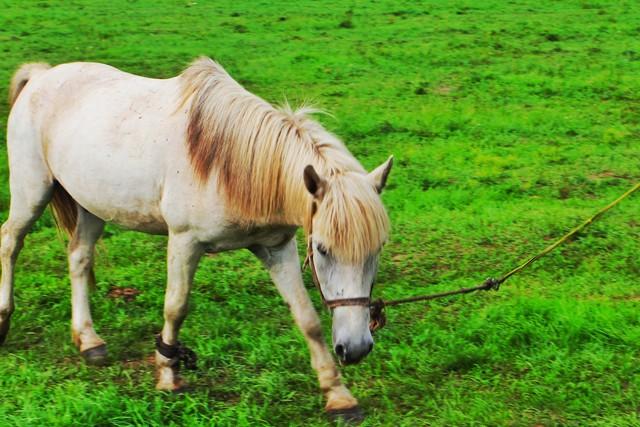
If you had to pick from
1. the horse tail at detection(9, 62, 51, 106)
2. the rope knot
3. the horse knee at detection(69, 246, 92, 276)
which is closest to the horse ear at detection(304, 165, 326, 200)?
the rope knot

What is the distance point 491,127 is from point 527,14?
723 cm

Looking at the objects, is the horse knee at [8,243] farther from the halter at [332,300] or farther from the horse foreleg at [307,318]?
the halter at [332,300]

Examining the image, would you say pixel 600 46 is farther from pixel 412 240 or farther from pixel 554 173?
pixel 412 240

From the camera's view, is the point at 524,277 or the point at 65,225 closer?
the point at 65,225

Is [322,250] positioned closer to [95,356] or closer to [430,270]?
[95,356]

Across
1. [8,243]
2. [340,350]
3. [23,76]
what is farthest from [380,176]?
[23,76]

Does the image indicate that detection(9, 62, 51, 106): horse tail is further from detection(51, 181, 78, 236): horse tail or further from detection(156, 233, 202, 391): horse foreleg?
detection(156, 233, 202, 391): horse foreleg

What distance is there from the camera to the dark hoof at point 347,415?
13.6 ft

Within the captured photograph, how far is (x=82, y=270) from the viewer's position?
17.3 feet

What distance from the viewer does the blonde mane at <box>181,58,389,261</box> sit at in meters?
3.66

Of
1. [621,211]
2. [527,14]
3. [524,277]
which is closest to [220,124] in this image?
[524,277]

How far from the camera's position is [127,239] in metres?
6.98

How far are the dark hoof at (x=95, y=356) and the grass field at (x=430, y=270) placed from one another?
79 millimetres

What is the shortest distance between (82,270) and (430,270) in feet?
8.07
